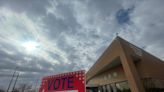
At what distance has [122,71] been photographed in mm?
14469

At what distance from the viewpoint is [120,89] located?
1395cm

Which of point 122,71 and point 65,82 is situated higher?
point 122,71

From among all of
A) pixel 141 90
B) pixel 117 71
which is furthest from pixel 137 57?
pixel 141 90

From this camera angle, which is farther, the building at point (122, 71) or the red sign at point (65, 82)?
the building at point (122, 71)

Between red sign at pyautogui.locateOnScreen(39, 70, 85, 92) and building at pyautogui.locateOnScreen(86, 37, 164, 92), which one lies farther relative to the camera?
building at pyautogui.locateOnScreen(86, 37, 164, 92)

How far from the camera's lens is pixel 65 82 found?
2918 millimetres

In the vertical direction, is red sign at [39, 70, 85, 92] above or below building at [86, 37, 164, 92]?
below

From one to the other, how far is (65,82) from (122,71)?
42.4 feet

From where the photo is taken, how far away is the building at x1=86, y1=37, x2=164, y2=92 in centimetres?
1131

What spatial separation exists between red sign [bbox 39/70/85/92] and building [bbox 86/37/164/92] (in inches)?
343

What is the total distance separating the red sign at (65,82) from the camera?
2680 millimetres

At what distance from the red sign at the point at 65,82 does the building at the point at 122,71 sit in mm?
8709

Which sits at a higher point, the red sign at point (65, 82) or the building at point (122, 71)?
the building at point (122, 71)

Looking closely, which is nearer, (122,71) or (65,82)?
(65,82)
